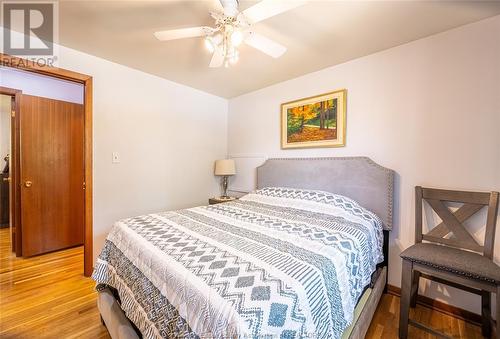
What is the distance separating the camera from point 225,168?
330 cm

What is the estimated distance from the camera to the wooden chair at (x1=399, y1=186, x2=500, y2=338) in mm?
1333

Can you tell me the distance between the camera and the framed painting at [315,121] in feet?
7.97

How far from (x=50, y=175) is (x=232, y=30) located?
3.09 metres

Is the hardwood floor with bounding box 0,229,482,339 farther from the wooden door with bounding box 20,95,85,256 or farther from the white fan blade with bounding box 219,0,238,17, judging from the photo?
the white fan blade with bounding box 219,0,238,17

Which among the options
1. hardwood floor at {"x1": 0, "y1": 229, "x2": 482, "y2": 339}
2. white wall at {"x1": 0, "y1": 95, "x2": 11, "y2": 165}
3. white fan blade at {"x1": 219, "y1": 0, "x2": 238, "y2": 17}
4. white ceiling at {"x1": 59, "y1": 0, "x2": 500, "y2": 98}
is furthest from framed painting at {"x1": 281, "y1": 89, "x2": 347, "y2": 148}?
white wall at {"x1": 0, "y1": 95, "x2": 11, "y2": 165}

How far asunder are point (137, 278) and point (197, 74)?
2.35 m

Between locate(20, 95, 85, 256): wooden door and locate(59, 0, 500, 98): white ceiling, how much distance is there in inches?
51.7

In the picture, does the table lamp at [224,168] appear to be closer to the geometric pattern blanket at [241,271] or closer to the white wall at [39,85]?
the geometric pattern blanket at [241,271]

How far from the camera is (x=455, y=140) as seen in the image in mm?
1796

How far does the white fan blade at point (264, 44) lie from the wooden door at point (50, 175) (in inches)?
117

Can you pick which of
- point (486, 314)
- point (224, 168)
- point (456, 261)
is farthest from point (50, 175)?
point (486, 314)

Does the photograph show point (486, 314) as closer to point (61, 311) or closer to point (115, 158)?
point (61, 311)

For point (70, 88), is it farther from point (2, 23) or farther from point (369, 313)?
point (369, 313)

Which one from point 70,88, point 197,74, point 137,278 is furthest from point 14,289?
point 197,74
